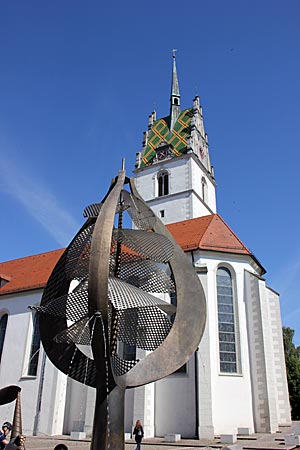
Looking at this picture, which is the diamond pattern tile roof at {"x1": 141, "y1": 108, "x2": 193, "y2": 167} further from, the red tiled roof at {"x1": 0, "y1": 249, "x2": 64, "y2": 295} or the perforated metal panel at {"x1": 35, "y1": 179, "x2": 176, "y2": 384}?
the perforated metal panel at {"x1": 35, "y1": 179, "x2": 176, "y2": 384}

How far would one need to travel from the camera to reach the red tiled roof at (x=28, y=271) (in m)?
23.4

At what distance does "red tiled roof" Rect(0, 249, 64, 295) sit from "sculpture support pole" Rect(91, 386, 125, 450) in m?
15.7

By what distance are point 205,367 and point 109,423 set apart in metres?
10.8

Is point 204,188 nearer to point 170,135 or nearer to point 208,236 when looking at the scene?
point 170,135

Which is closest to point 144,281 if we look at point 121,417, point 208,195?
point 121,417

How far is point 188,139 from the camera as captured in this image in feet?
117

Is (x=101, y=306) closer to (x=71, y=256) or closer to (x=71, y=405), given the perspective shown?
(x=71, y=256)

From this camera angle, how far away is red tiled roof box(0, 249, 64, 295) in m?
23.4

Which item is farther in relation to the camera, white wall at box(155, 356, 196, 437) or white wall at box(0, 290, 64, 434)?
white wall at box(0, 290, 64, 434)

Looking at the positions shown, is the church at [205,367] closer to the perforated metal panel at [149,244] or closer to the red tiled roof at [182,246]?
the red tiled roof at [182,246]

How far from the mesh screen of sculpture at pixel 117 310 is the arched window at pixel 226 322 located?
31.2 feet

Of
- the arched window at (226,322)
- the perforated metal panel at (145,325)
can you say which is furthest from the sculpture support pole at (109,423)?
the arched window at (226,322)

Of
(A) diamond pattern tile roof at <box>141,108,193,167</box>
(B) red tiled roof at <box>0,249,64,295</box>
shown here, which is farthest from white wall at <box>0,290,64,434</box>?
(A) diamond pattern tile roof at <box>141,108,193,167</box>

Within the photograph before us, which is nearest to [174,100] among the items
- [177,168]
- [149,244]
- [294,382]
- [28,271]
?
[177,168]
